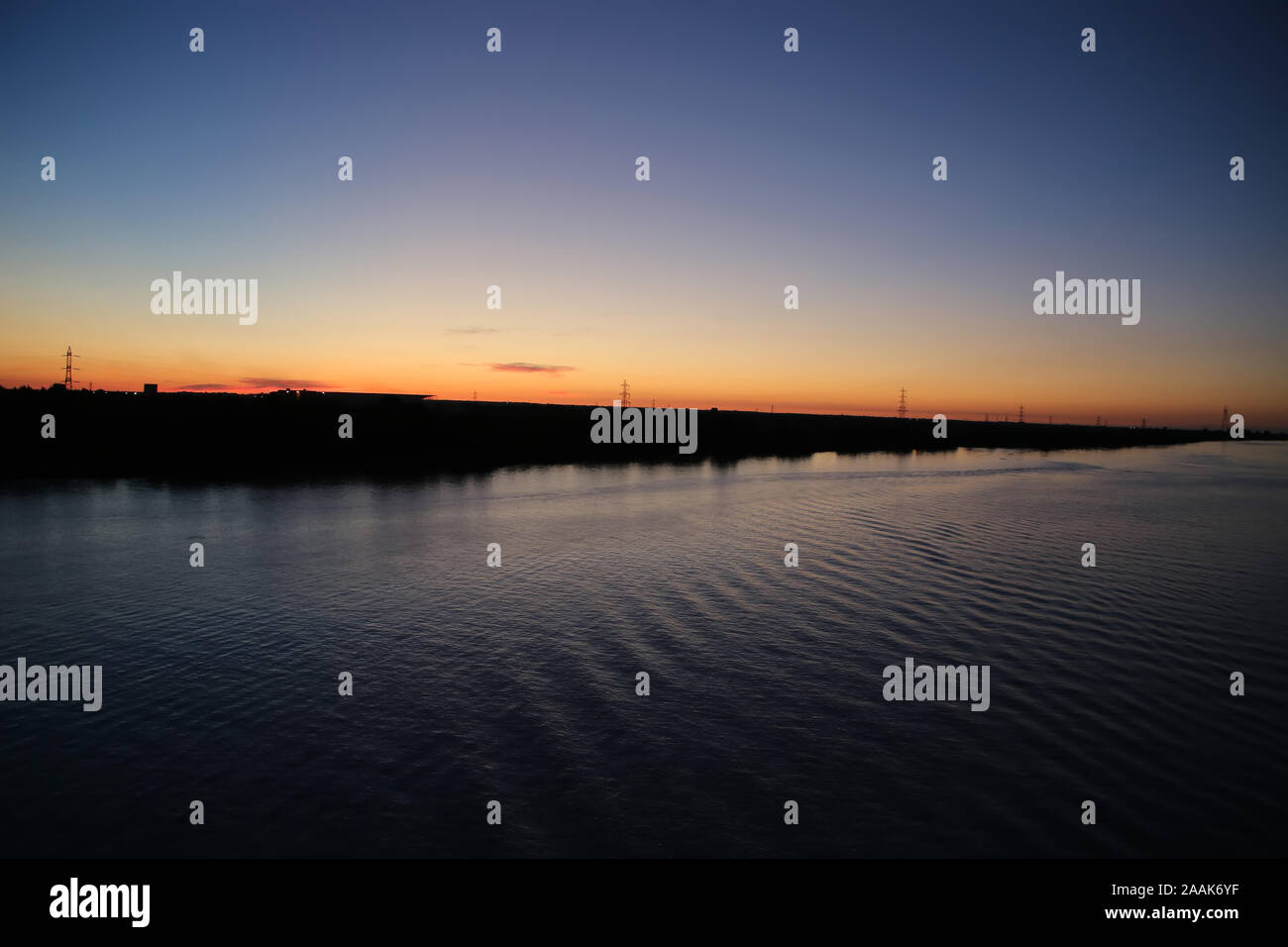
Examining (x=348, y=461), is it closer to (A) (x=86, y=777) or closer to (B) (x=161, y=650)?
(B) (x=161, y=650)

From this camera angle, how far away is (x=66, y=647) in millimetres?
21578

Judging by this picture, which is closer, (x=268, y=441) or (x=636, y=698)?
(x=636, y=698)

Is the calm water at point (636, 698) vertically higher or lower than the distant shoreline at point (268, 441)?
lower

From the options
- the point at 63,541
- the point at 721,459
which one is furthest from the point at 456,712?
the point at 721,459

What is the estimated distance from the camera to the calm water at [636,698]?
41.2ft

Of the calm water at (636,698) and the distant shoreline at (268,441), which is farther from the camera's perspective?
the distant shoreline at (268,441)

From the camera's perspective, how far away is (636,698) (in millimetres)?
17906

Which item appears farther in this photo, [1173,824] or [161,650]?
[161,650]

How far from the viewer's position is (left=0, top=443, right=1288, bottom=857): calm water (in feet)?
41.2

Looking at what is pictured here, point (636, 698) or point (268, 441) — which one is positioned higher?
point (268, 441)

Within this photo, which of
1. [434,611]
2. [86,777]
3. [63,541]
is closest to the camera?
[86,777]

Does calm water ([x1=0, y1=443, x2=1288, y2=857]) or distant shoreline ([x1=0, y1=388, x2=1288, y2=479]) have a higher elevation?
distant shoreline ([x1=0, y1=388, x2=1288, y2=479])

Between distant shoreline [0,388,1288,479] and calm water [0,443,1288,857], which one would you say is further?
distant shoreline [0,388,1288,479]
